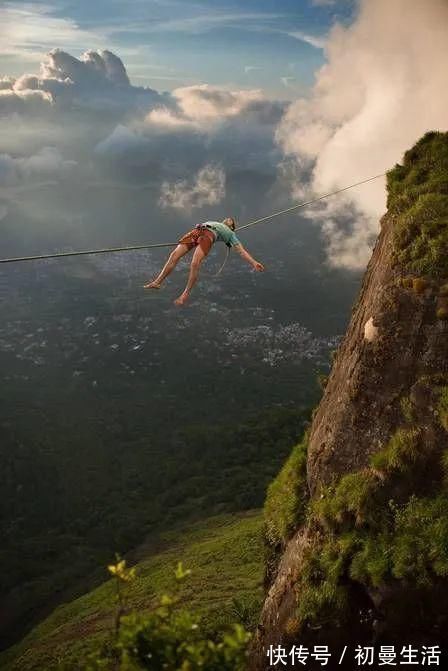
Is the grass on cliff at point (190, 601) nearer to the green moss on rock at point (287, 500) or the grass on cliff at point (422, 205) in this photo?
the green moss on rock at point (287, 500)

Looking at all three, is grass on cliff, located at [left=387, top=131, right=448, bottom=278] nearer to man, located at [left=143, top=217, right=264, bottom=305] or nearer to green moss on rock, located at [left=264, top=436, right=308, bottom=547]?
man, located at [left=143, top=217, right=264, bottom=305]

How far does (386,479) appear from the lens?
13914mm

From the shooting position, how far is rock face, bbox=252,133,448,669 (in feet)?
42.2

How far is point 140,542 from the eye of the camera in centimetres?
10612

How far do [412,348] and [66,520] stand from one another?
430ft

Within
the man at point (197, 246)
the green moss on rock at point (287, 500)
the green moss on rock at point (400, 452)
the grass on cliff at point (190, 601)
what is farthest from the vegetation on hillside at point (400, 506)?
the grass on cliff at point (190, 601)

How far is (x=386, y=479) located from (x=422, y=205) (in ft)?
27.0

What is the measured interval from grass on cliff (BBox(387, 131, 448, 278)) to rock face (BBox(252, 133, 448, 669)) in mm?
40

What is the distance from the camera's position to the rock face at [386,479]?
12.9 metres

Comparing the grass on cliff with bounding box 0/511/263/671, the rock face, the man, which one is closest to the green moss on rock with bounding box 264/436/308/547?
the rock face

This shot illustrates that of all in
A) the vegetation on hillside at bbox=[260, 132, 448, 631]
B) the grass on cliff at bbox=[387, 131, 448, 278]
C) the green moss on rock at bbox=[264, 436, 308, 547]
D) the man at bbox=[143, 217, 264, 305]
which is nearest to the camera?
the vegetation on hillside at bbox=[260, 132, 448, 631]

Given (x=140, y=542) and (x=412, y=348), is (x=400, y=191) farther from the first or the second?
(x=140, y=542)

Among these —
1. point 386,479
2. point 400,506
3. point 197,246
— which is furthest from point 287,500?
point 197,246

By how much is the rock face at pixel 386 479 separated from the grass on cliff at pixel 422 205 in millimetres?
40
